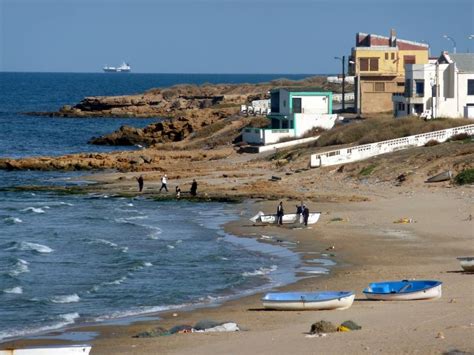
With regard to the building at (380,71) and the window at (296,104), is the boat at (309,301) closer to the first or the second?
the window at (296,104)

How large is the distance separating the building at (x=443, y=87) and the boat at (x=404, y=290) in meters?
38.9

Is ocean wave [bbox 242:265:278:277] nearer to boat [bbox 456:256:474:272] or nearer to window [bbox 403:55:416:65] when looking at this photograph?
boat [bbox 456:256:474:272]

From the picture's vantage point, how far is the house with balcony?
67562mm

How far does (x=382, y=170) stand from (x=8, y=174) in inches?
893

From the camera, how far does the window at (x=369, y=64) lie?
3164 inches

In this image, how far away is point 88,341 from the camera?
2333 cm

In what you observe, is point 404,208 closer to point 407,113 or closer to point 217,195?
point 217,195

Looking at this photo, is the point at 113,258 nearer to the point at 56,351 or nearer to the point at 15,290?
the point at 15,290

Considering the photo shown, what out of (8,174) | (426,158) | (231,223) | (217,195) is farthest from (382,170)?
(8,174)

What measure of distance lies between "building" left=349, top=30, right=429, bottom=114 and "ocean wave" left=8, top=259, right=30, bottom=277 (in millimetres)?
45118

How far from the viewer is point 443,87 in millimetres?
64812

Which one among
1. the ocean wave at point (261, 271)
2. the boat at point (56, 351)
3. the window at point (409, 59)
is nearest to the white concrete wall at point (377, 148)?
the ocean wave at point (261, 271)

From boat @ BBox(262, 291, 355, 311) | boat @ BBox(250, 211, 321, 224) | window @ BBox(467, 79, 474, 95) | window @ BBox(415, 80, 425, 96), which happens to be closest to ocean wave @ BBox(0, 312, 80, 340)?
boat @ BBox(262, 291, 355, 311)

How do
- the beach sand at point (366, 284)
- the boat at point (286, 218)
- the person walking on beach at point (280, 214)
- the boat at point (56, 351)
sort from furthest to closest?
the boat at point (286, 218)
the person walking on beach at point (280, 214)
the beach sand at point (366, 284)
the boat at point (56, 351)
